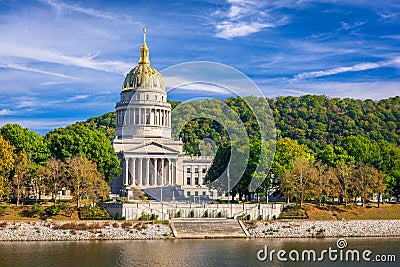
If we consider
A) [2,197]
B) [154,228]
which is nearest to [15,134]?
[2,197]

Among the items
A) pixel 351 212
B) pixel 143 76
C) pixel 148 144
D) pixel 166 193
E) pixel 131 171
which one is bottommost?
pixel 351 212

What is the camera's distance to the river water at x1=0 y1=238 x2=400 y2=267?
156 feet

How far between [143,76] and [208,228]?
144ft

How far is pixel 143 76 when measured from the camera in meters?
103

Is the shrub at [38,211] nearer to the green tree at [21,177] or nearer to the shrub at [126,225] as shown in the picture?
the green tree at [21,177]

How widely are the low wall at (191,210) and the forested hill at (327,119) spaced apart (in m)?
67.8

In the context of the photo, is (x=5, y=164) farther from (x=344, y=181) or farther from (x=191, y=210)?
(x=344, y=181)

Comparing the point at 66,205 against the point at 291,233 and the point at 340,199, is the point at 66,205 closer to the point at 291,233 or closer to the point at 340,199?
the point at 291,233

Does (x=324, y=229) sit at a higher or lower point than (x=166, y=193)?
lower

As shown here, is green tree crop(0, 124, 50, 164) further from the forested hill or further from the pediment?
the forested hill

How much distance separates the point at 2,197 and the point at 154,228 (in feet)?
54.4

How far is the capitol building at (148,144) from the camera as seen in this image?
93812 millimetres
